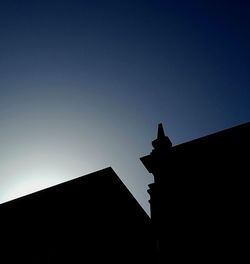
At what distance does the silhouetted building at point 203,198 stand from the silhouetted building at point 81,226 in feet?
7.63

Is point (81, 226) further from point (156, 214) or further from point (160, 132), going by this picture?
point (160, 132)

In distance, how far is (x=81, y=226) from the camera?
10789 millimetres

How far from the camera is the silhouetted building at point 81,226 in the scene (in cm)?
1023

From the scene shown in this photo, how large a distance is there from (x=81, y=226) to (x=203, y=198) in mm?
5840

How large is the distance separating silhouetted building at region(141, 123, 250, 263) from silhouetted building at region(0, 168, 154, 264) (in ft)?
7.63

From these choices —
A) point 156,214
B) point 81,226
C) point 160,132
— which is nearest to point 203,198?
point 156,214

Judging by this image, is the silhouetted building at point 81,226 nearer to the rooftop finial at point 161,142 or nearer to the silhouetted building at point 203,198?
the silhouetted building at point 203,198

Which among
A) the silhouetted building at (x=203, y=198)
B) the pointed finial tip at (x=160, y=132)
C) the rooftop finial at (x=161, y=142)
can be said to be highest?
the pointed finial tip at (x=160, y=132)

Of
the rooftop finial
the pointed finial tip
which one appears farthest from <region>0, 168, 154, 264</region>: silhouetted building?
the pointed finial tip

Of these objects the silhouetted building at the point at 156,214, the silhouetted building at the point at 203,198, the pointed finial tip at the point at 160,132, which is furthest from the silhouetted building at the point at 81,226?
the pointed finial tip at the point at 160,132

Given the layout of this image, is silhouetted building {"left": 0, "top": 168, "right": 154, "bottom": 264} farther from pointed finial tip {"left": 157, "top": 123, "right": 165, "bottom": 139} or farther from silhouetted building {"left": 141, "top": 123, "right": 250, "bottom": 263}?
pointed finial tip {"left": 157, "top": 123, "right": 165, "bottom": 139}

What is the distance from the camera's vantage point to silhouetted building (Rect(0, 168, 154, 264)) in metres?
10.2

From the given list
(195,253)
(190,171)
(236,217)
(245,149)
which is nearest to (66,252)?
(195,253)

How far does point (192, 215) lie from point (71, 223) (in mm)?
5880
